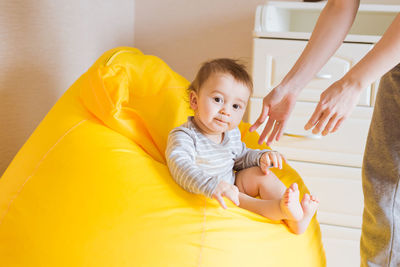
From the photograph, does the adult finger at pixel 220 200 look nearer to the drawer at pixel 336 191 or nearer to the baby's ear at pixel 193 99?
the baby's ear at pixel 193 99

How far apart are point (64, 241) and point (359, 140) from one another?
3.98 feet

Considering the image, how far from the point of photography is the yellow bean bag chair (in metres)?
0.93

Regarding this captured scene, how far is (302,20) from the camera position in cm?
210

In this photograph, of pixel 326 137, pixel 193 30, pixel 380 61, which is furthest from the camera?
pixel 193 30

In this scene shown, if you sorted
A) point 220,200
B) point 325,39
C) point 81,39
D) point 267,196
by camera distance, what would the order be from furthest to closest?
point 81,39
point 267,196
point 325,39
point 220,200

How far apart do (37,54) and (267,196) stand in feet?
3.31

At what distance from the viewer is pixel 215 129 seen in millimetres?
1175

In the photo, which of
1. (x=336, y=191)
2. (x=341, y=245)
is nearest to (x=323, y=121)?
(x=336, y=191)

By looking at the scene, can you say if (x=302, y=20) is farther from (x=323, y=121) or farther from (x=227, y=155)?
(x=323, y=121)

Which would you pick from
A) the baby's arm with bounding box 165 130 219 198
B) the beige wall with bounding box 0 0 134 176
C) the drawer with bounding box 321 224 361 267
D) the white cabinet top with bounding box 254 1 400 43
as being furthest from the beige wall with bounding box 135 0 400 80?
the baby's arm with bounding box 165 130 219 198

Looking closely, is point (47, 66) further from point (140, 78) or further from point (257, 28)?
point (257, 28)

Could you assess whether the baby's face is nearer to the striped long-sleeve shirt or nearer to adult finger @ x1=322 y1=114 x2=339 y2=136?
the striped long-sleeve shirt

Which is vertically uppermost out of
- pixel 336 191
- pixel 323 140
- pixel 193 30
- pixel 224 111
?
pixel 193 30

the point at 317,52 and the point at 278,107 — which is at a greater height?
the point at 317,52
